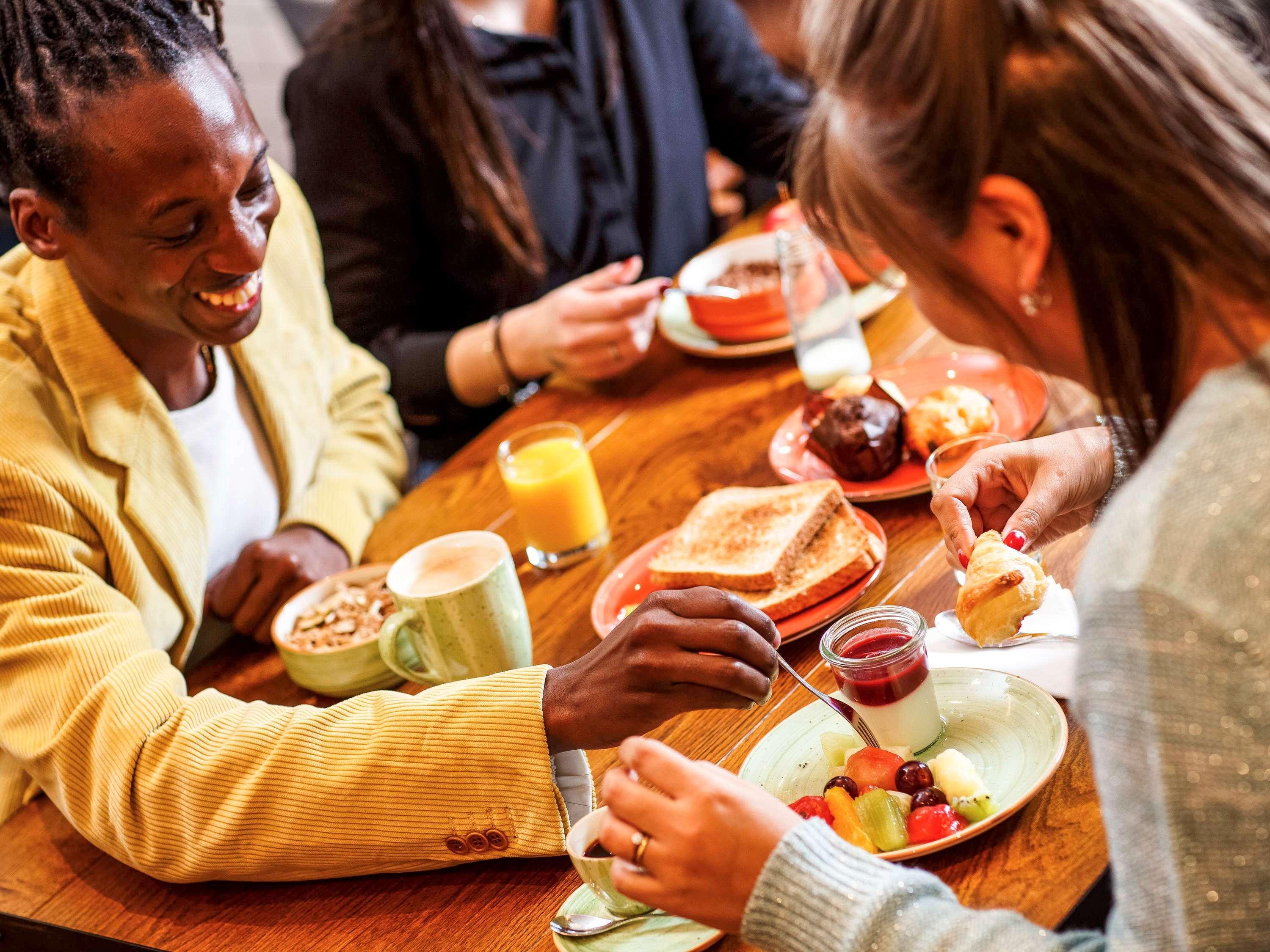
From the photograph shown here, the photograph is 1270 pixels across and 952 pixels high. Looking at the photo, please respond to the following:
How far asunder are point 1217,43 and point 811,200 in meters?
0.31

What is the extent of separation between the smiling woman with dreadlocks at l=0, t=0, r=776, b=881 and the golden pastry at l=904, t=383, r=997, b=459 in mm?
497

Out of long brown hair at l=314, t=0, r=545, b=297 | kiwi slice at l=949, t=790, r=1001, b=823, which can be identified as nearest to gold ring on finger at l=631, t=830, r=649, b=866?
kiwi slice at l=949, t=790, r=1001, b=823

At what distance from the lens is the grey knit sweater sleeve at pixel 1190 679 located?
64 cm

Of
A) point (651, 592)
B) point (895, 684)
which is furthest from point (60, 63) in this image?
point (895, 684)

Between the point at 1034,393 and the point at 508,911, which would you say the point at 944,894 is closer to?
the point at 508,911

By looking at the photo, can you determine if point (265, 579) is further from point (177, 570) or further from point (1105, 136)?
point (1105, 136)

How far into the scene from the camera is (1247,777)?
0.65m

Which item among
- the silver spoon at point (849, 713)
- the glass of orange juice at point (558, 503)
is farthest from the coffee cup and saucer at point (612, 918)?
the glass of orange juice at point (558, 503)

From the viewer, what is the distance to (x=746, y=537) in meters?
1.33

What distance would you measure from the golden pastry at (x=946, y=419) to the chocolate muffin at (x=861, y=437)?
20 millimetres

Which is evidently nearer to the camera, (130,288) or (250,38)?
(130,288)

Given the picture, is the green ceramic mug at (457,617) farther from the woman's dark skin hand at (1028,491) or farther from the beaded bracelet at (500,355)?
the beaded bracelet at (500,355)

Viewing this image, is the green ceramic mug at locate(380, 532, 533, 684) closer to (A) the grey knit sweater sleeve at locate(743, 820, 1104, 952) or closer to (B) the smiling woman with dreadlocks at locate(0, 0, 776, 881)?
(B) the smiling woman with dreadlocks at locate(0, 0, 776, 881)

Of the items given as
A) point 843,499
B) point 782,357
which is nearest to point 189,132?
point 843,499
